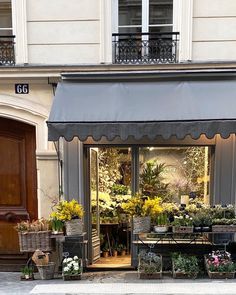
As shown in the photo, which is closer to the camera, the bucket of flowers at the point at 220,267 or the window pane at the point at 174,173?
the bucket of flowers at the point at 220,267

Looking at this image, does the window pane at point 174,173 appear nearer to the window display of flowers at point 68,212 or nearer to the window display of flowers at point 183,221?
the window display of flowers at point 183,221

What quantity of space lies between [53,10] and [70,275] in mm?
4351

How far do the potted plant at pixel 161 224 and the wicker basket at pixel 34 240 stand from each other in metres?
1.68

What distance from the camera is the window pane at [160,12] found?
5.92m

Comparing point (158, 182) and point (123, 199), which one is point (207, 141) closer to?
point (158, 182)

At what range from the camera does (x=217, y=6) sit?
564 cm

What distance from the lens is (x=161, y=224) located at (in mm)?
5250

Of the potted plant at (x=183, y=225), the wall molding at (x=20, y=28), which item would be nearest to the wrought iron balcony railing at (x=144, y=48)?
the wall molding at (x=20, y=28)

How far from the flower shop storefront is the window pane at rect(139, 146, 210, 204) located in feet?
0.06

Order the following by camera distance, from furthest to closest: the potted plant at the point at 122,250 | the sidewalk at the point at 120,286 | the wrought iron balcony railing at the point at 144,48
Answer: the potted plant at the point at 122,250 < the wrought iron balcony railing at the point at 144,48 < the sidewalk at the point at 120,286

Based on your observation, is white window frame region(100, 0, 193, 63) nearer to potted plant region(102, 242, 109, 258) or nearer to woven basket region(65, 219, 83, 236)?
woven basket region(65, 219, 83, 236)

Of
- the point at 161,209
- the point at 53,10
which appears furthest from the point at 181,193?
the point at 53,10

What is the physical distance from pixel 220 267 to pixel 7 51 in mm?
4995

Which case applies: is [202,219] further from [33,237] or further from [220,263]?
[33,237]
